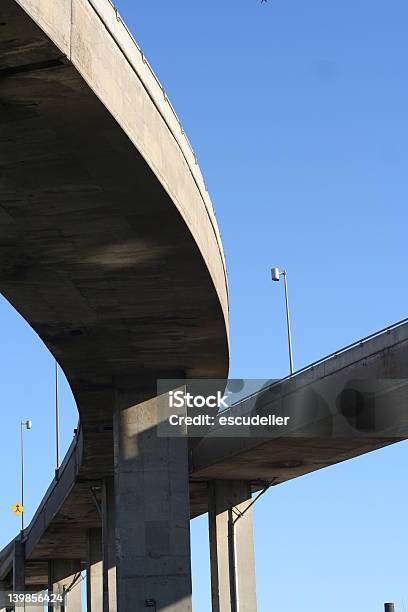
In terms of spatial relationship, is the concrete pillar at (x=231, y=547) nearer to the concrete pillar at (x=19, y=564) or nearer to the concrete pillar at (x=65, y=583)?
the concrete pillar at (x=19, y=564)

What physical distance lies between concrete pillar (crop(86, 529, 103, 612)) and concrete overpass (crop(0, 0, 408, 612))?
16.8 m

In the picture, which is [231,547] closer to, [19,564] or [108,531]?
[108,531]

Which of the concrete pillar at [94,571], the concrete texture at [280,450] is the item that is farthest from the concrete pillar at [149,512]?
the concrete pillar at [94,571]

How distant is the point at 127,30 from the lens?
21844 mm

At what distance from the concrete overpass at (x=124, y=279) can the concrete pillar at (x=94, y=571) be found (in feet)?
55.1

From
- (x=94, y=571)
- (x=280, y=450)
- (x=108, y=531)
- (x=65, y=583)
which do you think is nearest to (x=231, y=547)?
(x=108, y=531)

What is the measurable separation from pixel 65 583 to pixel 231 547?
37346 millimetres

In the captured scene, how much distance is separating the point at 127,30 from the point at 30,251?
20.8 ft

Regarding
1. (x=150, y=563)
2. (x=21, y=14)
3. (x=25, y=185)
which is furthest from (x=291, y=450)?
(x=21, y=14)

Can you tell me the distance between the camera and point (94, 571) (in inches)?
2795

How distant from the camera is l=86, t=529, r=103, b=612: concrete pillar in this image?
69.9 meters

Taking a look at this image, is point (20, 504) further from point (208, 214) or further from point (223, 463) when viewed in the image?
point (208, 214)

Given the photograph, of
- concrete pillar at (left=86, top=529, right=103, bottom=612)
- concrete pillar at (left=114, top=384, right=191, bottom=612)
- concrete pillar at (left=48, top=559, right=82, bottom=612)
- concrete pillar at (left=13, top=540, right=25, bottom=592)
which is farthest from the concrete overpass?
concrete pillar at (left=48, top=559, right=82, bottom=612)

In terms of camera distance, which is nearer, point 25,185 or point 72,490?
point 25,185
